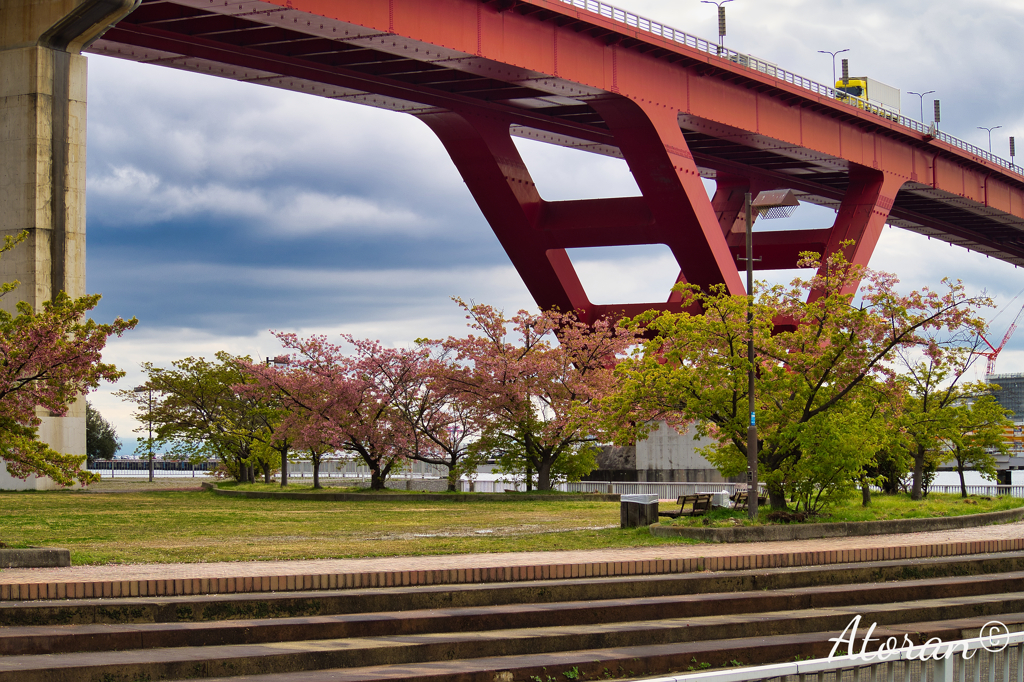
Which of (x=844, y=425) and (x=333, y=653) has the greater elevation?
(x=844, y=425)

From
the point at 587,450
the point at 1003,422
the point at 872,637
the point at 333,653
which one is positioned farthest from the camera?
the point at 587,450

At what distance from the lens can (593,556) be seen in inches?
524

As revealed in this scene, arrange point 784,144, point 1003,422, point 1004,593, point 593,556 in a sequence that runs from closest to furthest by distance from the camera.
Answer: point 1004,593 → point 593,556 → point 1003,422 → point 784,144

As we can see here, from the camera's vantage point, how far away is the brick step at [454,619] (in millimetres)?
8406

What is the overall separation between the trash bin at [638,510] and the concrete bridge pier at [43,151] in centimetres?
1734

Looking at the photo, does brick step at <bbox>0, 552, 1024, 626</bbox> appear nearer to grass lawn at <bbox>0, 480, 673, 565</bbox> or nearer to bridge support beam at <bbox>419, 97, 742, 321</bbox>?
grass lawn at <bbox>0, 480, 673, 565</bbox>

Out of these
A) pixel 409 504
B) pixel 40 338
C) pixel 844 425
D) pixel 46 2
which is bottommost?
pixel 409 504

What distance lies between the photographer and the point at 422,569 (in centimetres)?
1111

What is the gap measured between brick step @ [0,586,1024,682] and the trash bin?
6641 mm

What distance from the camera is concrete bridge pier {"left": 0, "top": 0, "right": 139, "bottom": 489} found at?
2806 cm

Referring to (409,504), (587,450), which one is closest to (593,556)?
(409,504)

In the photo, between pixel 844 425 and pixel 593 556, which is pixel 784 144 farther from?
pixel 593 556

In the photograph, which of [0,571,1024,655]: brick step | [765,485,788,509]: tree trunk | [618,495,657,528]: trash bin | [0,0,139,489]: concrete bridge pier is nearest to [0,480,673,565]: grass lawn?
[618,495,657,528]: trash bin

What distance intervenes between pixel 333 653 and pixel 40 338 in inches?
253
